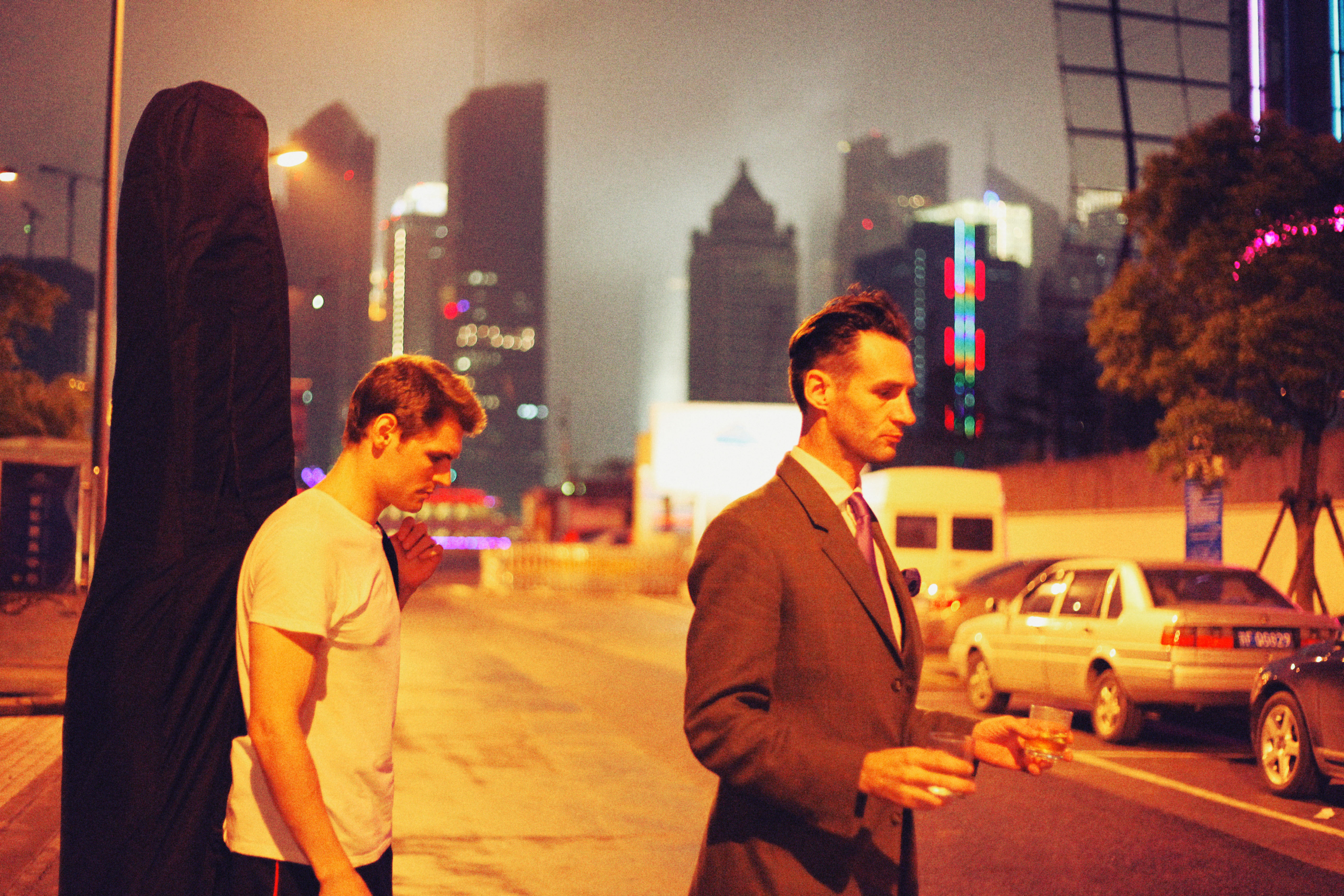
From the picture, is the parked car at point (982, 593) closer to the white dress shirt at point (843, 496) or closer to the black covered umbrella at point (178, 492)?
the black covered umbrella at point (178, 492)

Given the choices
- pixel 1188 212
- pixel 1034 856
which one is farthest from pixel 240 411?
pixel 1188 212

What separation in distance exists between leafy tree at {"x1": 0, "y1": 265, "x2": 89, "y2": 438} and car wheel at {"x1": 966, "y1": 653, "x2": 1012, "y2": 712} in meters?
15.1

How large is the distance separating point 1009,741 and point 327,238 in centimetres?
1804

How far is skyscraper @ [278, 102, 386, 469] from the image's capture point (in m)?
16.8

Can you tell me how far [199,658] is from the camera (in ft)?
9.39

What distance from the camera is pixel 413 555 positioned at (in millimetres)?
3164

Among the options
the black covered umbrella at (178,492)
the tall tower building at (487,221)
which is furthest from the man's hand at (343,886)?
the tall tower building at (487,221)

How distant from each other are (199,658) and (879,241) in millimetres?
189405

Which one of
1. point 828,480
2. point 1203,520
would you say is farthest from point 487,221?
point 828,480

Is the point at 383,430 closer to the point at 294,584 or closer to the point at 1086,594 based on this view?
the point at 294,584

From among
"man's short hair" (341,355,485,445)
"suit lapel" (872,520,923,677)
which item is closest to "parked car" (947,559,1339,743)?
"suit lapel" (872,520,923,677)

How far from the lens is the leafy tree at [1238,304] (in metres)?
15.6

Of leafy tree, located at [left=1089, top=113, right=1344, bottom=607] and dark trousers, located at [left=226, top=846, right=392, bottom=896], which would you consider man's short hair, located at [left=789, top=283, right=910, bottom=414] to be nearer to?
dark trousers, located at [left=226, top=846, right=392, bottom=896]

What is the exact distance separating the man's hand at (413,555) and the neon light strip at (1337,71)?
26.9m
